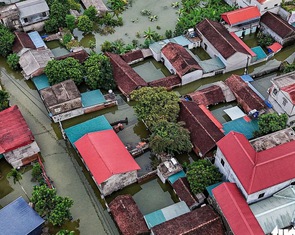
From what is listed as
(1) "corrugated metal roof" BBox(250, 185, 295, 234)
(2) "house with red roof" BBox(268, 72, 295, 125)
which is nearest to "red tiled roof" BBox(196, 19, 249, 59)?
(2) "house with red roof" BBox(268, 72, 295, 125)

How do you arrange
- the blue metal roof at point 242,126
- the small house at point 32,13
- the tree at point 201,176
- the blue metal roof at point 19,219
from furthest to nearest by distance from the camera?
1. the small house at point 32,13
2. the blue metal roof at point 242,126
3. the tree at point 201,176
4. the blue metal roof at point 19,219

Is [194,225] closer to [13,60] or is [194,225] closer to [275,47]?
[275,47]

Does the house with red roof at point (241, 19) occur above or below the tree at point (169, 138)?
above

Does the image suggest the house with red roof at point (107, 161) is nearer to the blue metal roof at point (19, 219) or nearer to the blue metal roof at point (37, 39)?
the blue metal roof at point (19, 219)

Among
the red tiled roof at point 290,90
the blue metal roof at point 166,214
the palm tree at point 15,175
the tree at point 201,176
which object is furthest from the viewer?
the red tiled roof at point 290,90

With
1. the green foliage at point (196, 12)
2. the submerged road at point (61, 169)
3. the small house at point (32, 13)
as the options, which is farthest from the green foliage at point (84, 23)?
the green foliage at point (196, 12)

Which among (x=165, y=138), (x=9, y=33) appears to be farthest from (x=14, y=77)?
(x=165, y=138)
